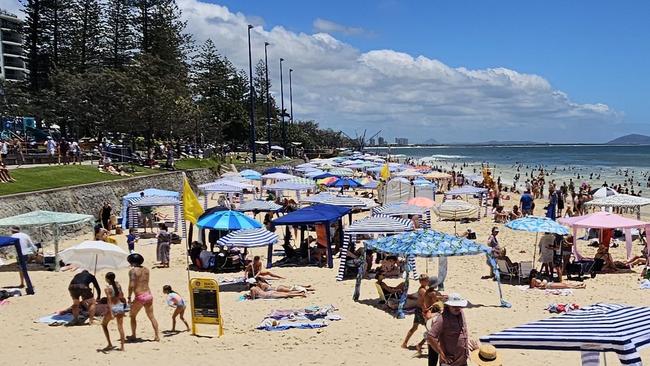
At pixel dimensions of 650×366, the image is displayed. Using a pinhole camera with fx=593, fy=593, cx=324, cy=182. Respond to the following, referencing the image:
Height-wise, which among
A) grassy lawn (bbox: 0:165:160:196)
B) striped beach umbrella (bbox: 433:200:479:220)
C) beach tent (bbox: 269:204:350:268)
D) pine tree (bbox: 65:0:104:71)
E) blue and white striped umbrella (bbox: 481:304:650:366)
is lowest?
striped beach umbrella (bbox: 433:200:479:220)

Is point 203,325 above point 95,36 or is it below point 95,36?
below

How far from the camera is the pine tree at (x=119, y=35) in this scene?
48406 millimetres

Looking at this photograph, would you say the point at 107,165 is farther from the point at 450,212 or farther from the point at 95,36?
the point at 95,36

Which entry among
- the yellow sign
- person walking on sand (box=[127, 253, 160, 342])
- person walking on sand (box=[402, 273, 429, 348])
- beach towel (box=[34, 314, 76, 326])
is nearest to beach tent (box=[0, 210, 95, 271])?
beach towel (box=[34, 314, 76, 326])

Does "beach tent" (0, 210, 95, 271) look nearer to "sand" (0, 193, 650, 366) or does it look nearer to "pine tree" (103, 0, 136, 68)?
"sand" (0, 193, 650, 366)

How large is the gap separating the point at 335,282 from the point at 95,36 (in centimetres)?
4260

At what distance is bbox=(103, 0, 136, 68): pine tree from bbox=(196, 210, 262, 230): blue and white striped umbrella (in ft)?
124

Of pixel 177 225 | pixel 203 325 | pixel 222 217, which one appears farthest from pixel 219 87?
pixel 203 325

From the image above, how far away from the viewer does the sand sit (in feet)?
27.2

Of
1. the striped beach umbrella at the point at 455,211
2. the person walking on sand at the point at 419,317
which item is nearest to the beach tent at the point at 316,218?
the person walking on sand at the point at 419,317

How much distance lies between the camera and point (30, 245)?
13.2m

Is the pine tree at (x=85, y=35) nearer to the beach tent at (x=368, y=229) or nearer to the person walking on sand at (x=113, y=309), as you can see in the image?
the beach tent at (x=368, y=229)

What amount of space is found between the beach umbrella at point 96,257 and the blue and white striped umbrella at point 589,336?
24.9 feet

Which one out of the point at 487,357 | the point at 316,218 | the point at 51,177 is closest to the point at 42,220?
the point at 316,218
